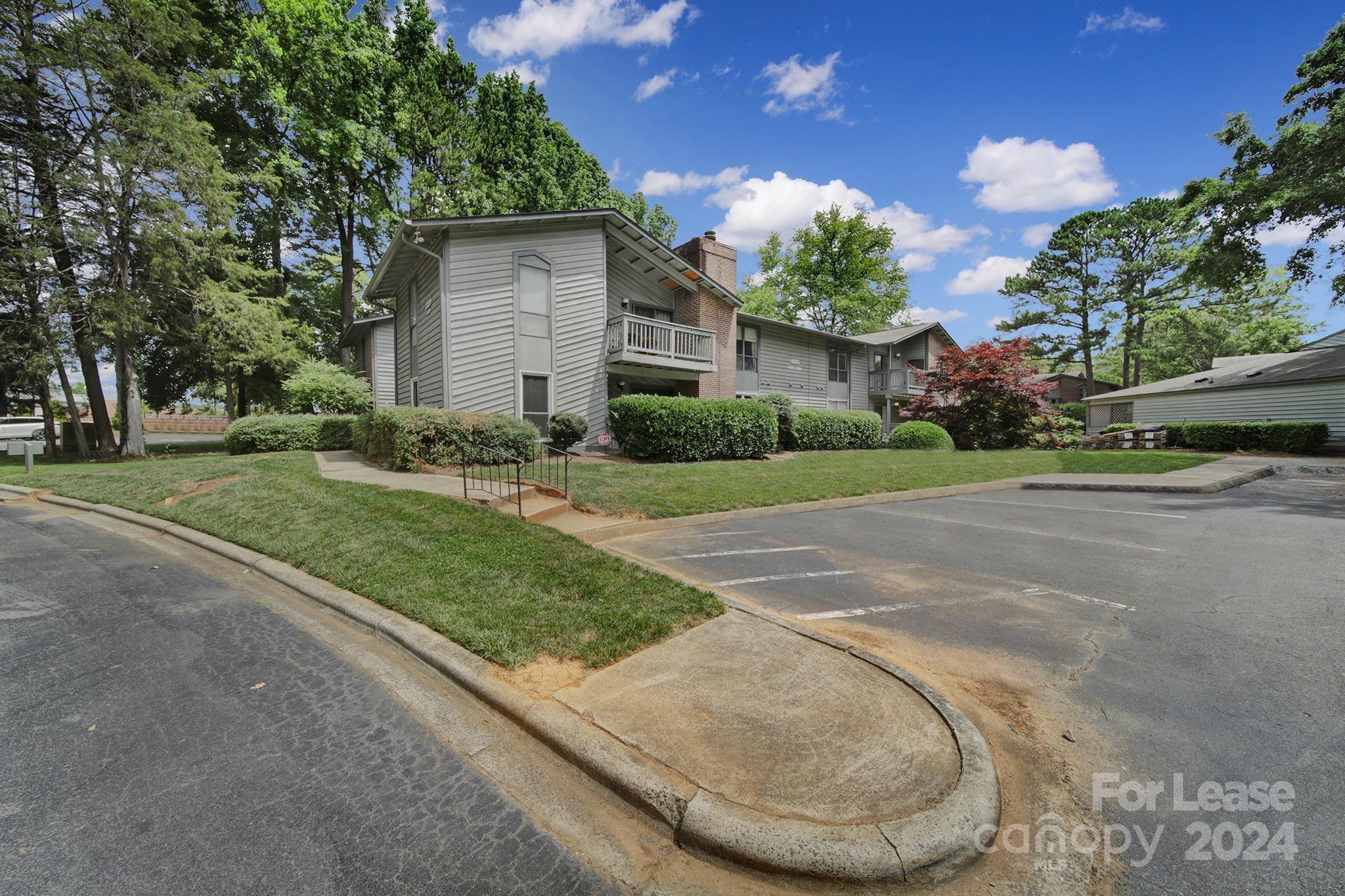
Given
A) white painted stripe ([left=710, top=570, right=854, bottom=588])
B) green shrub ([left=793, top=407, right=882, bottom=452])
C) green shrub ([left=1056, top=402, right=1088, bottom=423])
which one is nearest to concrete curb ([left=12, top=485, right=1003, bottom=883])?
white painted stripe ([left=710, top=570, right=854, bottom=588])

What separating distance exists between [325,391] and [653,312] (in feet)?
38.9

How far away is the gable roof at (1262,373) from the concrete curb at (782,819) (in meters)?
26.4

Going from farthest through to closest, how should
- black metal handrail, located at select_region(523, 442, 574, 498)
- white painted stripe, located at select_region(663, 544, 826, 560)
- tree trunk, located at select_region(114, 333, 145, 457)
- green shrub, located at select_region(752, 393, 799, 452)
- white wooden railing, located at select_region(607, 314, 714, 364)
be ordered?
green shrub, located at select_region(752, 393, 799, 452) < tree trunk, located at select_region(114, 333, 145, 457) < white wooden railing, located at select_region(607, 314, 714, 364) < black metal handrail, located at select_region(523, 442, 574, 498) < white painted stripe, located at select_region(663, 544, 826, 560)

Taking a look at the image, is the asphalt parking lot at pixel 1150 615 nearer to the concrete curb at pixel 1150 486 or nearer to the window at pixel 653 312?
the concrete curb at pixel 1150 486

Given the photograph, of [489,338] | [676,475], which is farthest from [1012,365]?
[489,338]

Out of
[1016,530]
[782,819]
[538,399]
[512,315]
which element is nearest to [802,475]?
[1016,530]

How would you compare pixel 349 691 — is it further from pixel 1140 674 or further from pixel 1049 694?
pixel 1140 674

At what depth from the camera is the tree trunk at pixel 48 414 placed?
56.6 ft

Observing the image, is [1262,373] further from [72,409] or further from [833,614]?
[72,409]

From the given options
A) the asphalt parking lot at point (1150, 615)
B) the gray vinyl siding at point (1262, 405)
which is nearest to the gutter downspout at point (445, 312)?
the asphalt parking lot at point (1150, 615)

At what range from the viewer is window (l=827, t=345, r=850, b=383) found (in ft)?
89.1

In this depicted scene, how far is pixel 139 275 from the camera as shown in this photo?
54.2 feet

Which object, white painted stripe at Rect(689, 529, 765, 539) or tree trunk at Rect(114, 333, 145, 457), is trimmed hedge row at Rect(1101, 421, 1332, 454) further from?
tree trunk at Rect(114, 333, 145, 457)

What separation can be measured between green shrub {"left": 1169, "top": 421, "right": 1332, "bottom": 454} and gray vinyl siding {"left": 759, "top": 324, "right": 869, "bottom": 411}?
13.3 meters
